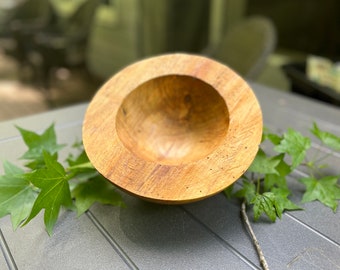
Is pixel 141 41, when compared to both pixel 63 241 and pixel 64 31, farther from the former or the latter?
pixel 63 241

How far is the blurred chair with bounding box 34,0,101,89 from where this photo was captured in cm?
222

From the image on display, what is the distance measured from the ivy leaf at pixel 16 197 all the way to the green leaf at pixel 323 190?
1.40 ft

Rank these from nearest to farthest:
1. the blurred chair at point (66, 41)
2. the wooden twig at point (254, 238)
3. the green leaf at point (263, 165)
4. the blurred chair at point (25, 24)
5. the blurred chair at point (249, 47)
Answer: the wooden twig at point (254, 238) → the green leaf at point (263, 165) → the blurred chair at point (249, 47) → the blurred chair at point (66, 41) → the blurred chair at point (25, 24)

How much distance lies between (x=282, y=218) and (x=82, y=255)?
0.30 m

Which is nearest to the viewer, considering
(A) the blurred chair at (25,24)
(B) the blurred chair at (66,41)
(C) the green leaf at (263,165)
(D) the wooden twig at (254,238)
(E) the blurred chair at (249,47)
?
(D) the wooden twig at (254,238)

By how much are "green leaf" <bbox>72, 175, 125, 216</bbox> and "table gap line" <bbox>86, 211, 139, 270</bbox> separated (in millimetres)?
19

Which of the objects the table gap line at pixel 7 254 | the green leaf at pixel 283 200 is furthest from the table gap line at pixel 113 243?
the green leaf at pixel 283 200

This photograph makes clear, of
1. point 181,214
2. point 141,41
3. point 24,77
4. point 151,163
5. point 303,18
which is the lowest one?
point 24,77

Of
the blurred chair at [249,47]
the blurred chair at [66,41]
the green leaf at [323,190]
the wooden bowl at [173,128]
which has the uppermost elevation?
the wooden bowl at [173,128]

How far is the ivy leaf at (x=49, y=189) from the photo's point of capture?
1.47 feet

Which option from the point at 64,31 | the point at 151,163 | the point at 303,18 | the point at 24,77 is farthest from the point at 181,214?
the point at 24,77

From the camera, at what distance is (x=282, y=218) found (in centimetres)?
51

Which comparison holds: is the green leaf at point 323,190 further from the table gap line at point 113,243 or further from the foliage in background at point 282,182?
the table gap line at point 113,243

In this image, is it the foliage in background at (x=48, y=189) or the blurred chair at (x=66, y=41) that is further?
the blurred chair at (x=66, y=41)
